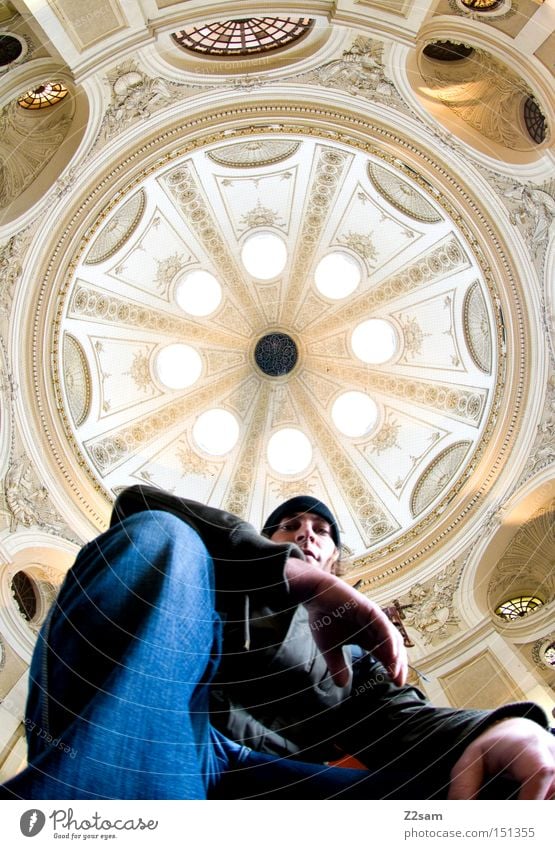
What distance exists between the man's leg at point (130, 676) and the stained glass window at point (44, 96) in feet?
21.5

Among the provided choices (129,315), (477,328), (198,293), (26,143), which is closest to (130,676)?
(26,143)

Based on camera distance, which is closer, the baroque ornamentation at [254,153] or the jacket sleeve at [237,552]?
the jacket sleeve at [237,552]

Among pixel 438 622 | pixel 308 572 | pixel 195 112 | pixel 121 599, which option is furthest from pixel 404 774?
pixel 195 112

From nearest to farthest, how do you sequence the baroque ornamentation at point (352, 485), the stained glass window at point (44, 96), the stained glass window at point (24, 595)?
1. the stained glass window at point (44, 96)
2. the stained glass window at point (24, 595)
3. the baroque ornamentation at point (352, 485)

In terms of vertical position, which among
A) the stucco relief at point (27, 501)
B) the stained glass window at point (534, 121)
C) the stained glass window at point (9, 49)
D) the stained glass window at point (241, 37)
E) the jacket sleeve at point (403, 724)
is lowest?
the jacket sleeve at point (403, 724)

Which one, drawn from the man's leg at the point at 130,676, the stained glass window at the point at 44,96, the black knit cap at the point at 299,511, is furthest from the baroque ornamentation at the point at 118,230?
the man's leg at the point at 130,676

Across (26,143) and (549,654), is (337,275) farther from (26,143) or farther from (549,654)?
(549,654)

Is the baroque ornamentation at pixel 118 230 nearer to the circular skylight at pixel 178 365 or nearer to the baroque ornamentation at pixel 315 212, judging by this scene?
the circular skylight at pixel 178 365

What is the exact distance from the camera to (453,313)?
12750 mm

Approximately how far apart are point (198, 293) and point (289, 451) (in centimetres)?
355

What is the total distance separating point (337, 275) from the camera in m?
14.4

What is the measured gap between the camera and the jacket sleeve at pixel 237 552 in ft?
11.9
